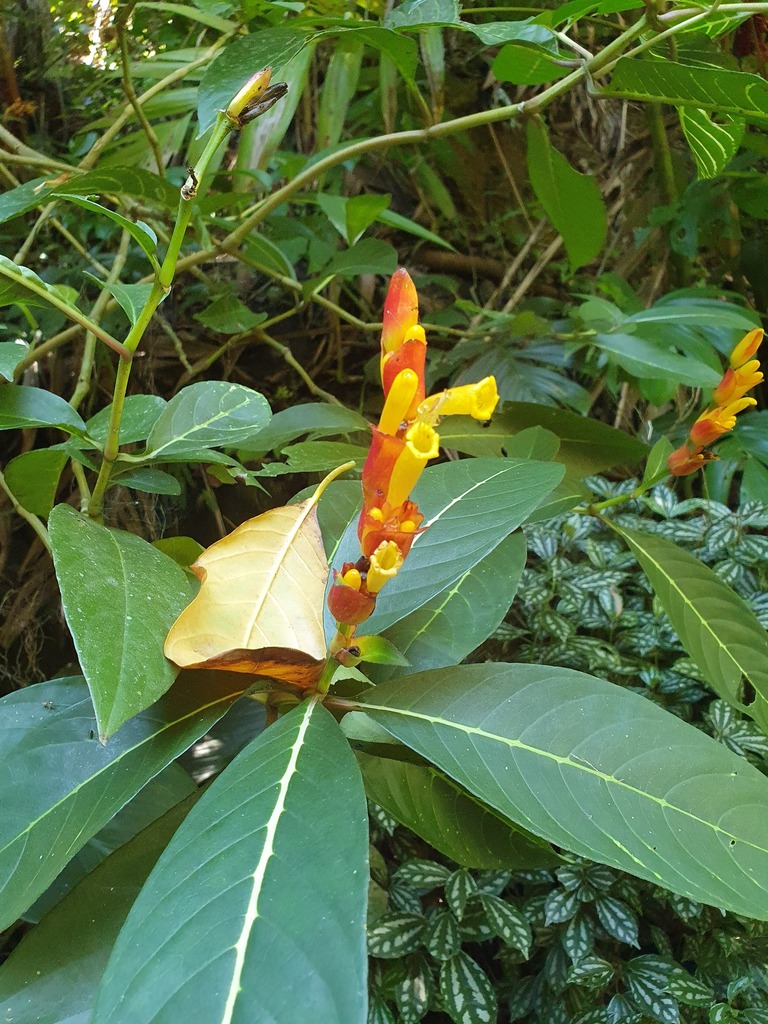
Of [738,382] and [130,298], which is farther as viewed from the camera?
[738,382]

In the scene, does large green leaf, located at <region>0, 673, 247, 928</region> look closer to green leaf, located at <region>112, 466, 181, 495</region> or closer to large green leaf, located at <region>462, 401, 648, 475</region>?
green leaf, located at <region>112, 466, 181, 495</region>

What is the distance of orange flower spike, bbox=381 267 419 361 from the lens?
1.27 ft

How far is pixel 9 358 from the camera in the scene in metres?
0.52

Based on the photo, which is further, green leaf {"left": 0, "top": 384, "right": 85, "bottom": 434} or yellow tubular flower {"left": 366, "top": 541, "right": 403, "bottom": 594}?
green leaf {"left": 0, "top": 384, "right": 85, "bottom": 434}

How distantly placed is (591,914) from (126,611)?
27.1 inches

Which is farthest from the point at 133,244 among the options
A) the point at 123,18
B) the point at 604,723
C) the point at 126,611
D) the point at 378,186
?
the point at 604,723

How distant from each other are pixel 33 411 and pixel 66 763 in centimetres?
28

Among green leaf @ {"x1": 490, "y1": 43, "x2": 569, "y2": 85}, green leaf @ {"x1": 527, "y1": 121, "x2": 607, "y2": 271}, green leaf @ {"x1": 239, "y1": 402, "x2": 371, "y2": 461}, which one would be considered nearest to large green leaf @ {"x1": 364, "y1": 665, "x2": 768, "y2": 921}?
green leaf @ {"x1": 239, "y1": 402, "x2": 371, "y2": 461}

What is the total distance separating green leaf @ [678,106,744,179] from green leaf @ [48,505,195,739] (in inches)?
30.1

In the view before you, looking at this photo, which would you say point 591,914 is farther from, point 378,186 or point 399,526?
point 378,186

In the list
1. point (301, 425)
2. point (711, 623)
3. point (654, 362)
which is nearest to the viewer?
point (711, 623)

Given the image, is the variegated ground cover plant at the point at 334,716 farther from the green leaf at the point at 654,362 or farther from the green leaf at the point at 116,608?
the green leaf at the point at 654,362

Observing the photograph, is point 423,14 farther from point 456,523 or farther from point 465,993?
point 465,993

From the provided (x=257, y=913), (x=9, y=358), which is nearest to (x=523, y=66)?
(x=9, y=358)
